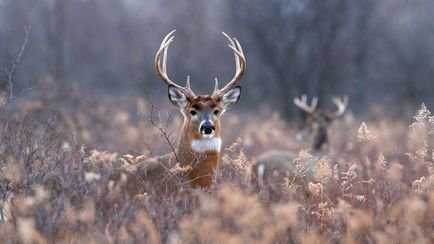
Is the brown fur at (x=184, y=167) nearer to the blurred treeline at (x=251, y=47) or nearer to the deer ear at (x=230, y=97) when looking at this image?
the deer ear at (x=230, y=97)

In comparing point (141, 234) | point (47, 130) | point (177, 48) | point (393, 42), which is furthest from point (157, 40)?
point (141, 234)

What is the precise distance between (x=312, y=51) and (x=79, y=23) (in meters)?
18.2

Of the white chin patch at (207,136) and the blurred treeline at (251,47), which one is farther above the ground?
the blurred treeline at (251,47)

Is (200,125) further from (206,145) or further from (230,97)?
(230,97)

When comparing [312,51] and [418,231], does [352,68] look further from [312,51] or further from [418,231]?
[418,231]

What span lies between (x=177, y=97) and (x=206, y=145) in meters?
0.75

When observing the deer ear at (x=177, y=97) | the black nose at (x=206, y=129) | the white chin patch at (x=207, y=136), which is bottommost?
the white chin patch at (x=207, y=136)

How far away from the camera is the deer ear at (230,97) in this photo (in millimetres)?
8058

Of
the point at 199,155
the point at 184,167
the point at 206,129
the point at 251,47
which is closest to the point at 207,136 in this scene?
the point at 206,129

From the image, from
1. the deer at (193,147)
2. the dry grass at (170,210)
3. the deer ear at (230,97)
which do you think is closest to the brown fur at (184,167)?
the deer at (193,147)

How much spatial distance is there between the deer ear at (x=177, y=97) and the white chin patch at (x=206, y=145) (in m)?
0.58

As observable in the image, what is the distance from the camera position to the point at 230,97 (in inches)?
320

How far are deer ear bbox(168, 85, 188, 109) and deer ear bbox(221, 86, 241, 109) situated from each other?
16.2 inches

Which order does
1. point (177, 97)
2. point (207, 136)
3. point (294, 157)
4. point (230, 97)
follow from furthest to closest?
point (294, 157), point (230, 97), point (177, 97), point (207, 136)
